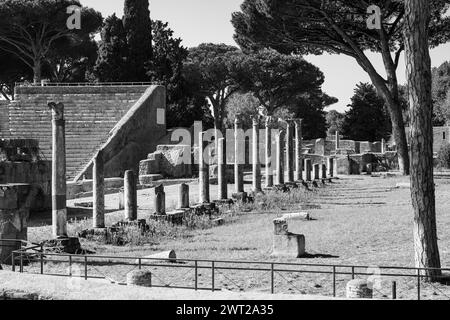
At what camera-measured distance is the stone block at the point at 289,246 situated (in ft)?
34.3

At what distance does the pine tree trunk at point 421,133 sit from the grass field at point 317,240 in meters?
0.53

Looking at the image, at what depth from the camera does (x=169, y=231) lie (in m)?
13.9

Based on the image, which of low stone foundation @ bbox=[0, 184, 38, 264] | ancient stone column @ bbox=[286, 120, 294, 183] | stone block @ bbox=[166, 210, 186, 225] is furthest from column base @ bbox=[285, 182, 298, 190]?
low stone foundation @ bbox=[0, 184, 38, 264]

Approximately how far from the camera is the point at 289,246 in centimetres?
1051

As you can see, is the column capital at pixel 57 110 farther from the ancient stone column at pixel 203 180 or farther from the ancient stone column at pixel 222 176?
the ancient stone column at pixel 222 176

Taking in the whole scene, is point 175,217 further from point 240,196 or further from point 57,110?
point 240,196

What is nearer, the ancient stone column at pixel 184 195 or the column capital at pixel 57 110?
the column capital at pixel 57 110

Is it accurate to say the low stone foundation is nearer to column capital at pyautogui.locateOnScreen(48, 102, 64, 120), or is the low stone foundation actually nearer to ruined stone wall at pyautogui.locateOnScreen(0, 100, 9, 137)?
column capital at pyautogui.locateOnScreen(48, 102, 64, 120)

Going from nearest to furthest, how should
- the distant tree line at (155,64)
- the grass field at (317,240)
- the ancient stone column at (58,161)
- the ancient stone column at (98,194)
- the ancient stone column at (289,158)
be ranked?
the grass field at (317,240), the ancient stone column at (58,161), the ancient stone column at (98,194), the ancient stone column at (289,158), the distant tree line at (155,64)

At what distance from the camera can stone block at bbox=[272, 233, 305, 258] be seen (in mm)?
10461

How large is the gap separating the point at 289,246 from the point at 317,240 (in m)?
1.70

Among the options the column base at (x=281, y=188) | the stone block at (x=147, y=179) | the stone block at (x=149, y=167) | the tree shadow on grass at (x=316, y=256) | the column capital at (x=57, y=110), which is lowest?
the tree shadow on grass at (x=316, y=256)

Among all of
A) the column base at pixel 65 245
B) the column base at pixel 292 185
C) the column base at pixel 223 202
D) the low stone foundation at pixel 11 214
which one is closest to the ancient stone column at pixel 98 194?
the column base at pixel 65 245
